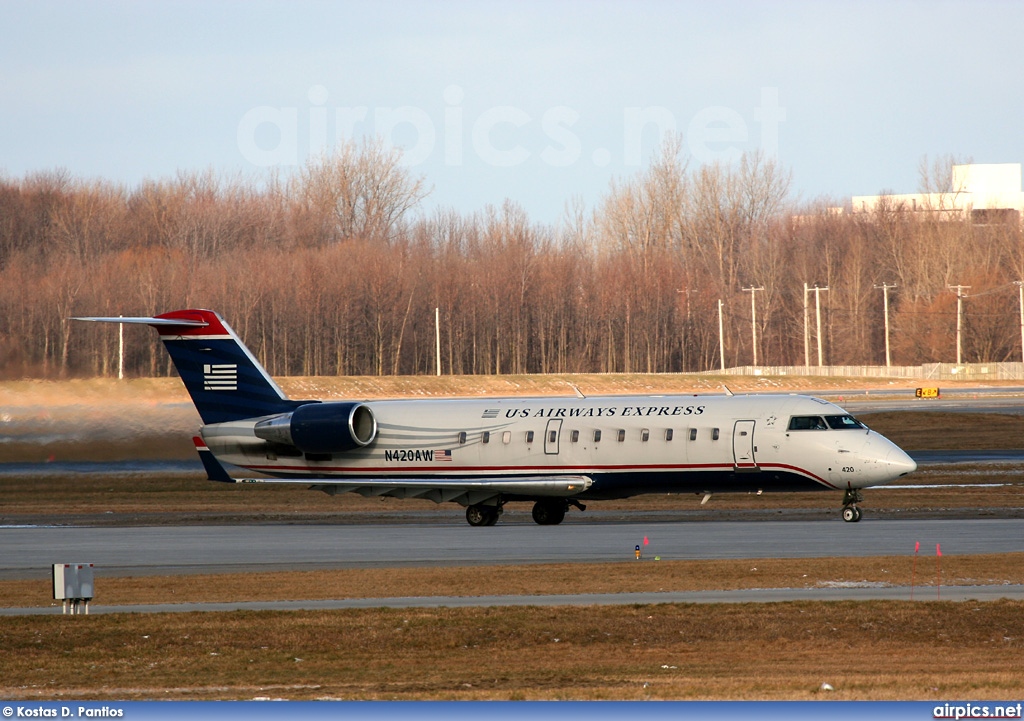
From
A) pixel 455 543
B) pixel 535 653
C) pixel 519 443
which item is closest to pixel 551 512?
pixel 519 443

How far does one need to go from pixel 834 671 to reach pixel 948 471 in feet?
109

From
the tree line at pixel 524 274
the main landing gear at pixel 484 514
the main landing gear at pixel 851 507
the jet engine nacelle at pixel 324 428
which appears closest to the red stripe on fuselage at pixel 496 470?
the main landing gear at pixel 851 507

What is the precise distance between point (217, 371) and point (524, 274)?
4181 inches

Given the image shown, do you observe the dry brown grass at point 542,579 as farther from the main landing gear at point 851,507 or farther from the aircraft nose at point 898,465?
the main landing gear at point 851,507

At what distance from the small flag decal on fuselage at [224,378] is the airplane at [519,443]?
25 mm

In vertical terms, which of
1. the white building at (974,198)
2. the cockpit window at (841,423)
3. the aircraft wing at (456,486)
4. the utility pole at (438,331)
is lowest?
the aircraft wing at (456,486)

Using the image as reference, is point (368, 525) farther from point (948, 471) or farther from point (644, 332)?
point (644, 332)

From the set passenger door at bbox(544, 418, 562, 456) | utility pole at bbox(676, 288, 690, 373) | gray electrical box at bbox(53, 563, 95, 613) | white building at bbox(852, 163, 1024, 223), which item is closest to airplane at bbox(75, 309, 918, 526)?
passenger door at bbox(544, 418, 562, 456)

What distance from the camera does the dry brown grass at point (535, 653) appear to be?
511 inches

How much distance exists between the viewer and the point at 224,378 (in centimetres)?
3456

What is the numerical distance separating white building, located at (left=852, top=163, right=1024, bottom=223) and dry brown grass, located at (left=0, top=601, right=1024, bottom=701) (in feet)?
487

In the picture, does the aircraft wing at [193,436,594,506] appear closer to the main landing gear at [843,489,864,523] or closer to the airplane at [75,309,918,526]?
the airplane at [75,309,918,526]

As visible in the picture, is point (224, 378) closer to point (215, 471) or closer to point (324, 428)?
point (215, 471)

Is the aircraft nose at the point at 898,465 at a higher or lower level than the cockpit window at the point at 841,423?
lower
